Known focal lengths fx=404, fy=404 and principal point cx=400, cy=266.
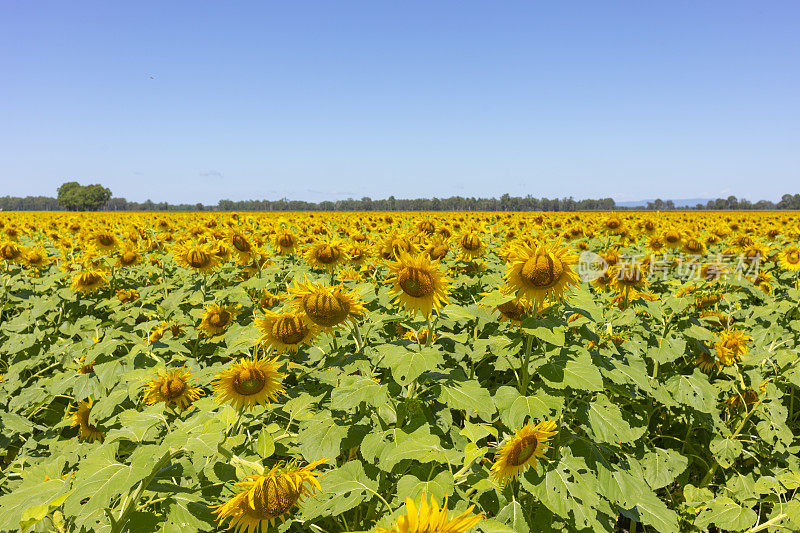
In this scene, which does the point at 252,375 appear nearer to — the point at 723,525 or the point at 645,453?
the point at 645,453

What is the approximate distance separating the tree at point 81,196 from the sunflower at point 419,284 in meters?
103

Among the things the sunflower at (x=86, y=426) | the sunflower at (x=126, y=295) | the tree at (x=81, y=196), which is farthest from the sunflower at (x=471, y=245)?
the tree at (x=81, y=196)

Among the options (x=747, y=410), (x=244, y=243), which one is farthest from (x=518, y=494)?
(x=244, y=243)

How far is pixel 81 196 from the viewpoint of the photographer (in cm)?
8300

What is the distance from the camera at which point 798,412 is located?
4.36 metres

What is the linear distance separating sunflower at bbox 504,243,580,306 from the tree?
103141 mm

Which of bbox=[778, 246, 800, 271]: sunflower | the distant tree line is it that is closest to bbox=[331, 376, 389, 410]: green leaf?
bbox=[778, 246, 800, 271]: sunflower

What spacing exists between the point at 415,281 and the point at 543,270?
718 millimetres

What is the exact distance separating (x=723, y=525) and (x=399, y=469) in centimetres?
256

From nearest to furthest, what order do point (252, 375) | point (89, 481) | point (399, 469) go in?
point (89, 481) < point (399, 469) < point (252, 375)

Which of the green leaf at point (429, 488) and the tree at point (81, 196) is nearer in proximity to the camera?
the green leaf at point (429, 488)

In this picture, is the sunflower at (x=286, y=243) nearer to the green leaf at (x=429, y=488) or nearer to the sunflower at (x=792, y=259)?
the green leaf at (x=429, y=488)

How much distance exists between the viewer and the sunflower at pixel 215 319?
4238 millimetres

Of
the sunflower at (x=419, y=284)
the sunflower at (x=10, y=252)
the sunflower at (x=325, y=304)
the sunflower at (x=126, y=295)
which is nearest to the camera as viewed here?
the sunflower at (x=325, y=304)
